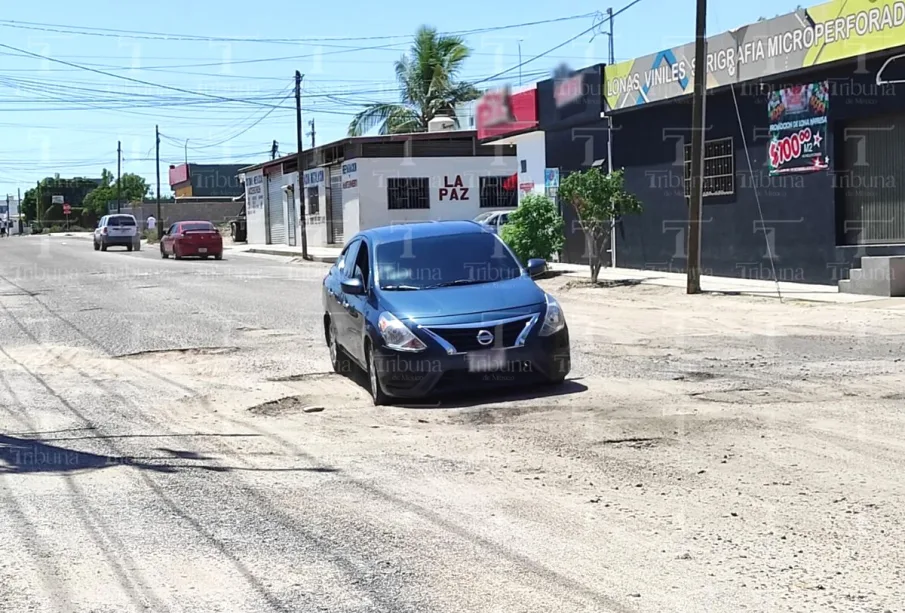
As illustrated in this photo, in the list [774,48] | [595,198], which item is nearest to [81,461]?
[774,48]

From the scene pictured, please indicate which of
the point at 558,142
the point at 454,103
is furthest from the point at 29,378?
the point at 454,103

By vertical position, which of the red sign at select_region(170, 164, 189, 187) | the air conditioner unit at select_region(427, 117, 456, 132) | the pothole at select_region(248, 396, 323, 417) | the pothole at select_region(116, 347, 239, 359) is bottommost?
the pothole at select_region(248, 396, 323, 417)

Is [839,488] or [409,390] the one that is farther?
[409,390]

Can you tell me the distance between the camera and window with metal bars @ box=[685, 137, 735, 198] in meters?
23.7

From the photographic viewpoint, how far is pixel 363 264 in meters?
11.8

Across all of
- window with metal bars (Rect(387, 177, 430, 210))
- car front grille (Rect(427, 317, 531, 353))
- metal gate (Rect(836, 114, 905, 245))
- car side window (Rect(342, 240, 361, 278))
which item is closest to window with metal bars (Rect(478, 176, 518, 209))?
window with metal bars (Rect(387, 177, 430, 210))

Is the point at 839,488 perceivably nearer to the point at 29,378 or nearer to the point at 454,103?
the point at 29,378

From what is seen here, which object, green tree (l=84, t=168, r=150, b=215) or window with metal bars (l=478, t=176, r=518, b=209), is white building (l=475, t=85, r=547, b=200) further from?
green tree (l=84, t=168, r=150, b=215)

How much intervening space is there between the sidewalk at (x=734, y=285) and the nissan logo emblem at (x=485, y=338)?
32.7ft

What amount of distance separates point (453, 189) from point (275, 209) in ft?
53.4

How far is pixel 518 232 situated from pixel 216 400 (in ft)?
Result: 52.5

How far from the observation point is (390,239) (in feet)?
38.4

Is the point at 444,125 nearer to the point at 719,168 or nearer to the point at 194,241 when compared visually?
the point at 194,241

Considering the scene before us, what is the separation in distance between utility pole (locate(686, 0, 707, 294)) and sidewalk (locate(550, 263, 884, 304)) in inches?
29.4
